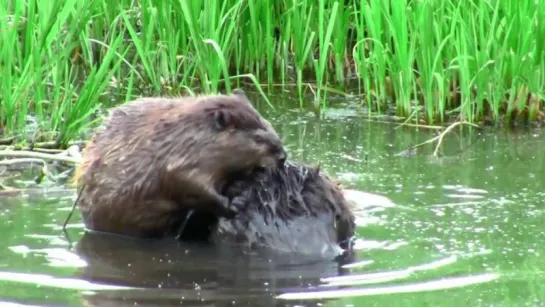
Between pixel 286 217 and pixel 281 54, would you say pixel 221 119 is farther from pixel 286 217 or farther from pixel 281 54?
pixel 281 54

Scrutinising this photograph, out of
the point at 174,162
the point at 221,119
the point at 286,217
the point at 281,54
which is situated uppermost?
the point at 221,119

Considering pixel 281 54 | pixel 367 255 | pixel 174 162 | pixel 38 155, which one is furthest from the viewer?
pixel 281 54

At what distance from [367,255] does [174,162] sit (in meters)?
0.85

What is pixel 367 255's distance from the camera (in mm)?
4531

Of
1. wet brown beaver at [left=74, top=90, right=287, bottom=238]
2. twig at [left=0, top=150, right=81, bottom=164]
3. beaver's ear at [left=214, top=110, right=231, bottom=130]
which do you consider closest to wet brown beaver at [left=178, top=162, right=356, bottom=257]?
wet brown beaver at [left=74, top=90, right=287, bottom=238]

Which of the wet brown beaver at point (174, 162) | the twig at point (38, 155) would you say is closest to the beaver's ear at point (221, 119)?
the wet brown beaver at point (174, 162)

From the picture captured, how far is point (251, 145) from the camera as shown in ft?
15.6

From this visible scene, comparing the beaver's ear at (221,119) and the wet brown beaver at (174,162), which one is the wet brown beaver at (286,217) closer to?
the wet brown beaver at (174,162)

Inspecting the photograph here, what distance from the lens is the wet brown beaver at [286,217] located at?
464 centimetres

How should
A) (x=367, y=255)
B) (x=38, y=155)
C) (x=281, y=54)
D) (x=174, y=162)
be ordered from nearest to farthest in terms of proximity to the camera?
(x=367, y=255) → (x=174, y=162) → (x=38, y=155) → (x=281, y=54)

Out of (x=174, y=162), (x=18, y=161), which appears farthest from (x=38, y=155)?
(x=174, y=162)

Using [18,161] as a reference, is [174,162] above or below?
above

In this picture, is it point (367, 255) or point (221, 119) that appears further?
point (221, 119)

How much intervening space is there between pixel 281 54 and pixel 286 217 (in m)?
3.33
